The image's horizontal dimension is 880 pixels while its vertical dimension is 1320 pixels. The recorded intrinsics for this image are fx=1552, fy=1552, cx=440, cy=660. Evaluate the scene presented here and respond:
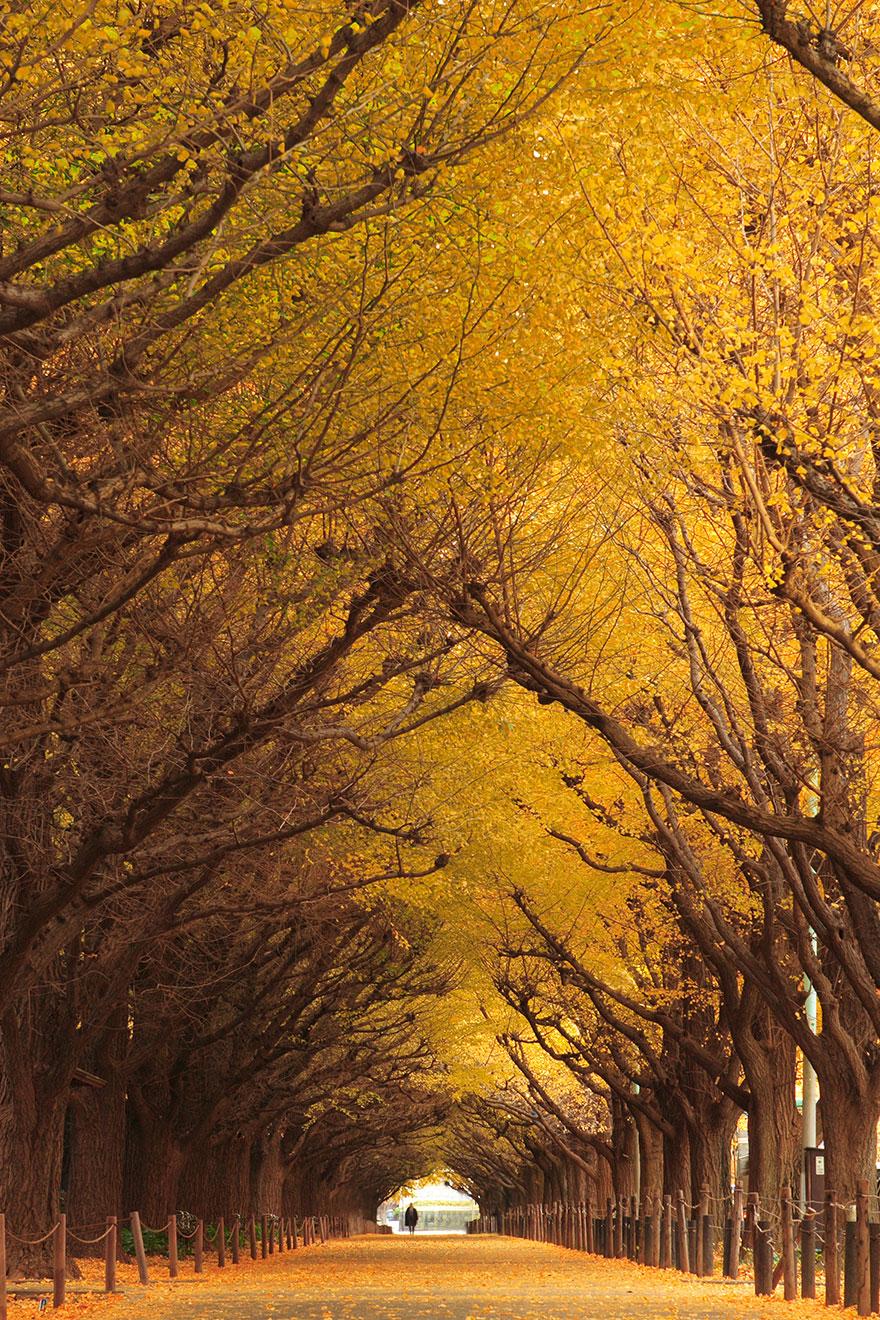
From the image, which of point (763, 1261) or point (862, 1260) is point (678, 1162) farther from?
point (862, 1260)

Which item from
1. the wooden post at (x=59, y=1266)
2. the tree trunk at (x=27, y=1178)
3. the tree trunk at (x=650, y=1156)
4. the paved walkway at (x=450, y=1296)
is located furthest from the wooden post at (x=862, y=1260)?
the tree trunk at (x=650, y=1156)

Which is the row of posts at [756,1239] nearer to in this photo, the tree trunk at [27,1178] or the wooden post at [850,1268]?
the wooden post at [850,1268]

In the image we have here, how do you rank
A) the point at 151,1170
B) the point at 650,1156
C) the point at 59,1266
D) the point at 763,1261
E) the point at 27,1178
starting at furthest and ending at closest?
1. the point at 650,1156
2. the point at 151,1170
3. the point at 763,1261
4. the point at 27,1178
5. the point at 59,1266

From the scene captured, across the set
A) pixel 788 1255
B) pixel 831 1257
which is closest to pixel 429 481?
pixel 831 1257

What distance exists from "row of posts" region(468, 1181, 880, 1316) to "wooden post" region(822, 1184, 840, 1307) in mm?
11

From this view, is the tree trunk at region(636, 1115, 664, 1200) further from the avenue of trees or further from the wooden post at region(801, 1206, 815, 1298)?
the wooden post at region(801, 1206, 815, 1298)

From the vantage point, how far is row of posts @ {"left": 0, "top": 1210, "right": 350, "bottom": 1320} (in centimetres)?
1584

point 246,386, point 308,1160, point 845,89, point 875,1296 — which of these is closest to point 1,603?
point 246,386

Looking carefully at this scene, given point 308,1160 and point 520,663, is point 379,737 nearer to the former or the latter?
point 520,663

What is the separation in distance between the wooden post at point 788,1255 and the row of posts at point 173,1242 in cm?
789

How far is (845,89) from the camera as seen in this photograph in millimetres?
7234

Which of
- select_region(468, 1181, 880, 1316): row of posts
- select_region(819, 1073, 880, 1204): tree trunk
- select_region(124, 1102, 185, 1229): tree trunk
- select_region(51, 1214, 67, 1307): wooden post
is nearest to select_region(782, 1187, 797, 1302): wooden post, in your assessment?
select_region(468, 1181, 880, 1316): row of posts

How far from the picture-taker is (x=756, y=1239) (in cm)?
1958

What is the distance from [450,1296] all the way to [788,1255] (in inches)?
185
